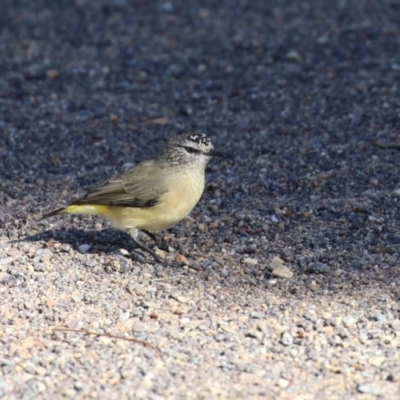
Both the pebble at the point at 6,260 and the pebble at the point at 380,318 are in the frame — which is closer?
the pebble at the point at 380,318

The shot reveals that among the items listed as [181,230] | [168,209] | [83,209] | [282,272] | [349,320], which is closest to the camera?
[349,320]

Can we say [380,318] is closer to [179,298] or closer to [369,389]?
[369,389]

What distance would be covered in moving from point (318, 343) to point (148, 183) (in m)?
2.26

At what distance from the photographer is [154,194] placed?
7090 mm

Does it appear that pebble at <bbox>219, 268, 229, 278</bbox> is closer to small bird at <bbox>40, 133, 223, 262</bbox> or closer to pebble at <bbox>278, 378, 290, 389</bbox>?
small bird at <bbox>40, 133, 223, 262</bbox>

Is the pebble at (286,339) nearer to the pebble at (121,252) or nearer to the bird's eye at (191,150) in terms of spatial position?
the pebble at (121,252)

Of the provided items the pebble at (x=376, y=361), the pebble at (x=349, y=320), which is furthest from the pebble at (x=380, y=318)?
the pebble at (x=376, y=361)

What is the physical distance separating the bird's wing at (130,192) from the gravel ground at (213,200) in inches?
17.7

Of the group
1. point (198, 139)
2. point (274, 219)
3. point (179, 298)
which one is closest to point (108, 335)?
point (179, 298)

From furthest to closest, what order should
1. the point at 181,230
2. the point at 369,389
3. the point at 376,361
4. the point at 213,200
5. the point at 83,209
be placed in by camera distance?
the point at 213,200
the point at 181,230
the point at 83,209
the point at 376,361
the point at 369,389

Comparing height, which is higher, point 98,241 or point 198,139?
point 198,139

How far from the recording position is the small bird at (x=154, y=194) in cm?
704

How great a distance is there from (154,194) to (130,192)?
22 cm

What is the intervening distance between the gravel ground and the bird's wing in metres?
0.45
